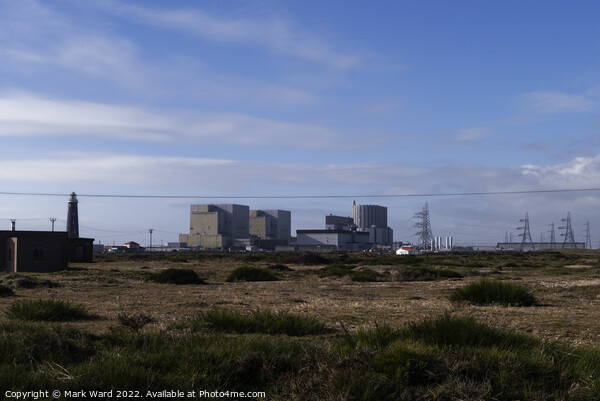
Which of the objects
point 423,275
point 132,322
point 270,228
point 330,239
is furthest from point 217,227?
point 132,322

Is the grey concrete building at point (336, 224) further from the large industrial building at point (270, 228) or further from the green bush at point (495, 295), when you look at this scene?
the green bush at point (495, 295)

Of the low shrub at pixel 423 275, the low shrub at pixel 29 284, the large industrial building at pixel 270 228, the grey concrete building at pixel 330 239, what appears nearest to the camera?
the low shrub at pixel 29 284

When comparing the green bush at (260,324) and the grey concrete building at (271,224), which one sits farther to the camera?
the grey concrete building at (271,224)

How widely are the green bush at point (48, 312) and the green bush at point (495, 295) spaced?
34.5 feet

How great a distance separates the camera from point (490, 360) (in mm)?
6527

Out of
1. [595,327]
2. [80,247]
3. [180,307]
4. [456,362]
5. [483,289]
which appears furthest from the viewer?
[80,247]

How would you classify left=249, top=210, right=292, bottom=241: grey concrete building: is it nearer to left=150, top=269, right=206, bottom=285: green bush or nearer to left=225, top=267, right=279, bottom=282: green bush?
left=225, top=267, right=279, bottom=282: green bush

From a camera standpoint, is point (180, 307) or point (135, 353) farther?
point (180, 307)

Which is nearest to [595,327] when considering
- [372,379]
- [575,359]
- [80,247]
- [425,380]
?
[575,359]

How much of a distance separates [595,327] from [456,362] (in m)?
6.47

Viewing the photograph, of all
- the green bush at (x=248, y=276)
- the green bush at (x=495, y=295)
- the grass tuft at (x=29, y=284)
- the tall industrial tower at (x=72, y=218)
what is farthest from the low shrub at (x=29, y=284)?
the tall industrial tower at (x=72, y=218)

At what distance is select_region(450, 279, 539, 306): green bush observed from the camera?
16516 mm

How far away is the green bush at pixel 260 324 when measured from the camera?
400 inches

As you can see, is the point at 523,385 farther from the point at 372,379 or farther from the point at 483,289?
the point at 483,289
